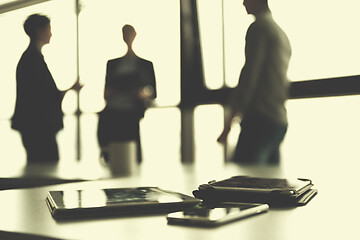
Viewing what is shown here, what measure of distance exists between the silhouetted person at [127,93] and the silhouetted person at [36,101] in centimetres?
59

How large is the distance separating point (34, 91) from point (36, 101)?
0.27 ft

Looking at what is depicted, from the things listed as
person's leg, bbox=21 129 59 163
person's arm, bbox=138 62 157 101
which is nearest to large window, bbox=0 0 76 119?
person's arm, bbox=138 62 157 101

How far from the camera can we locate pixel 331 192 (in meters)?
0.96

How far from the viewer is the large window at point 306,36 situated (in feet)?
9.77

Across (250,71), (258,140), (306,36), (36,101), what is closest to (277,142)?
(258,140)

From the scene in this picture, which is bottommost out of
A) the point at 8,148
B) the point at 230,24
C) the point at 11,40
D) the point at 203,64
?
the point at 8,148

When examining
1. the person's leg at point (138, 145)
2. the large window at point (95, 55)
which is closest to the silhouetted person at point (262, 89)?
the person's leg at point (138, 145)

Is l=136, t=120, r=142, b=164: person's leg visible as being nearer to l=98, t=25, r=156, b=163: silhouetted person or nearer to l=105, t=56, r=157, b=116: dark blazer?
l=98, t=25, r=156, b=163: silhouetted person

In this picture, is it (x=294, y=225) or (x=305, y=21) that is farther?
(x=305, y=21)

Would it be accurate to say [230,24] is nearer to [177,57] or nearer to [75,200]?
[177,57]

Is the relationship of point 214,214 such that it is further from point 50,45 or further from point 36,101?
point 50,45

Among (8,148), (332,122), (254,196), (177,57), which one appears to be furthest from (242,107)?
(8,148)

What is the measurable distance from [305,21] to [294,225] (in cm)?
279

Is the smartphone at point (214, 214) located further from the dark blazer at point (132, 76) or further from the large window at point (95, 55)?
the large window at point (95, 55)
